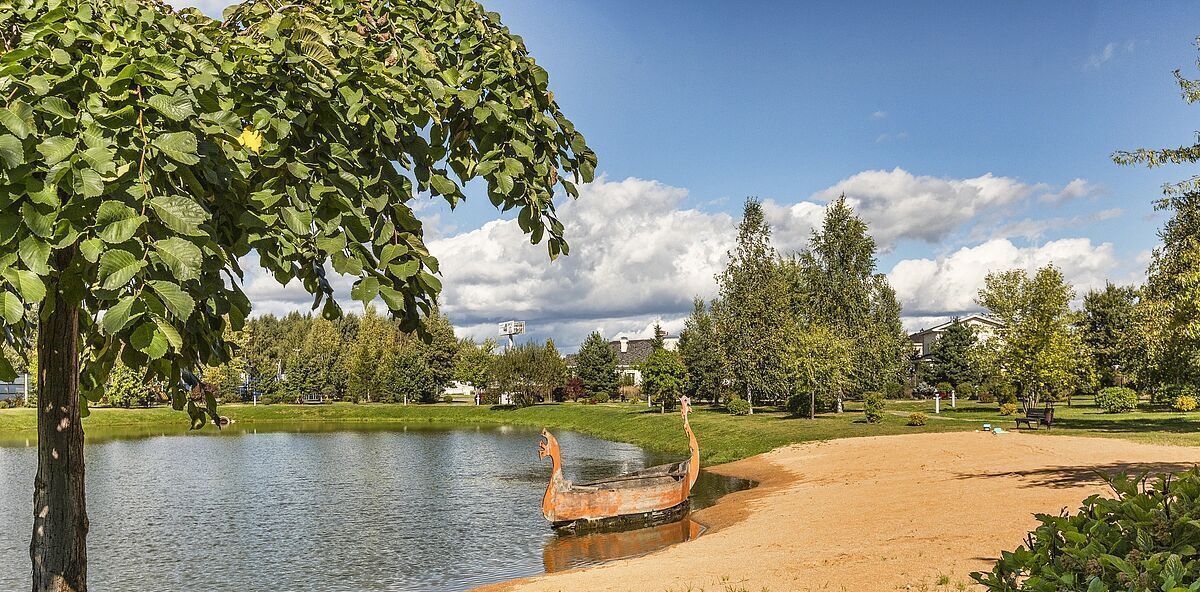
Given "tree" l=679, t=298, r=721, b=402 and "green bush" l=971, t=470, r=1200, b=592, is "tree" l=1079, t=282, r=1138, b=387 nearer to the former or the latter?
"tree" l=679, t=298, r=721, b=402

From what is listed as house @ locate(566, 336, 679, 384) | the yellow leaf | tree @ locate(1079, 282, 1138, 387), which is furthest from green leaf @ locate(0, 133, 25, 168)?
house @ locate(566, 336, 679, 384)

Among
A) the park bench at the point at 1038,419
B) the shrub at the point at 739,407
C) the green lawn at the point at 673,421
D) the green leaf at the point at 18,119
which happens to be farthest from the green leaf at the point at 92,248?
the shrub at the point at 739,407

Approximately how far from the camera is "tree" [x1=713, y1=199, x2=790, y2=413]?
55812 millimetres

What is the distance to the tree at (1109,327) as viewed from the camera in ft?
213

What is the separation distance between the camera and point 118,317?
9.61 feet

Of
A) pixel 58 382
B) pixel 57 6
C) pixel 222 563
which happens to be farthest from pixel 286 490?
pixel 57 6

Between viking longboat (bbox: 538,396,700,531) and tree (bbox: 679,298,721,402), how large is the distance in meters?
34.4

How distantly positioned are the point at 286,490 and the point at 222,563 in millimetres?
11910

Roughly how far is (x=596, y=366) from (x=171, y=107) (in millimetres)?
78763

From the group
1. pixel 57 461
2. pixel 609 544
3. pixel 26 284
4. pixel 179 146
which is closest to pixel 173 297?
pixel 26 284

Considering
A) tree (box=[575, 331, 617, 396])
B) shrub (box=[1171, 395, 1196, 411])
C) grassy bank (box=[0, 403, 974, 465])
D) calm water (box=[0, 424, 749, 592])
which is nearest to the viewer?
calm water (box=[0, 424, 749, 592])

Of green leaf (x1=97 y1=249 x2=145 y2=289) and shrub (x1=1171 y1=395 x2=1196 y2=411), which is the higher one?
green leaf (x1=97 y1=249 x2=145 y2=289)

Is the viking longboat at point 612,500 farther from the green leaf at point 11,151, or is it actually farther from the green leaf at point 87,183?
the green leaf at point 11,151

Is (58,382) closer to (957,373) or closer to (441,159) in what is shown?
(441,159)
